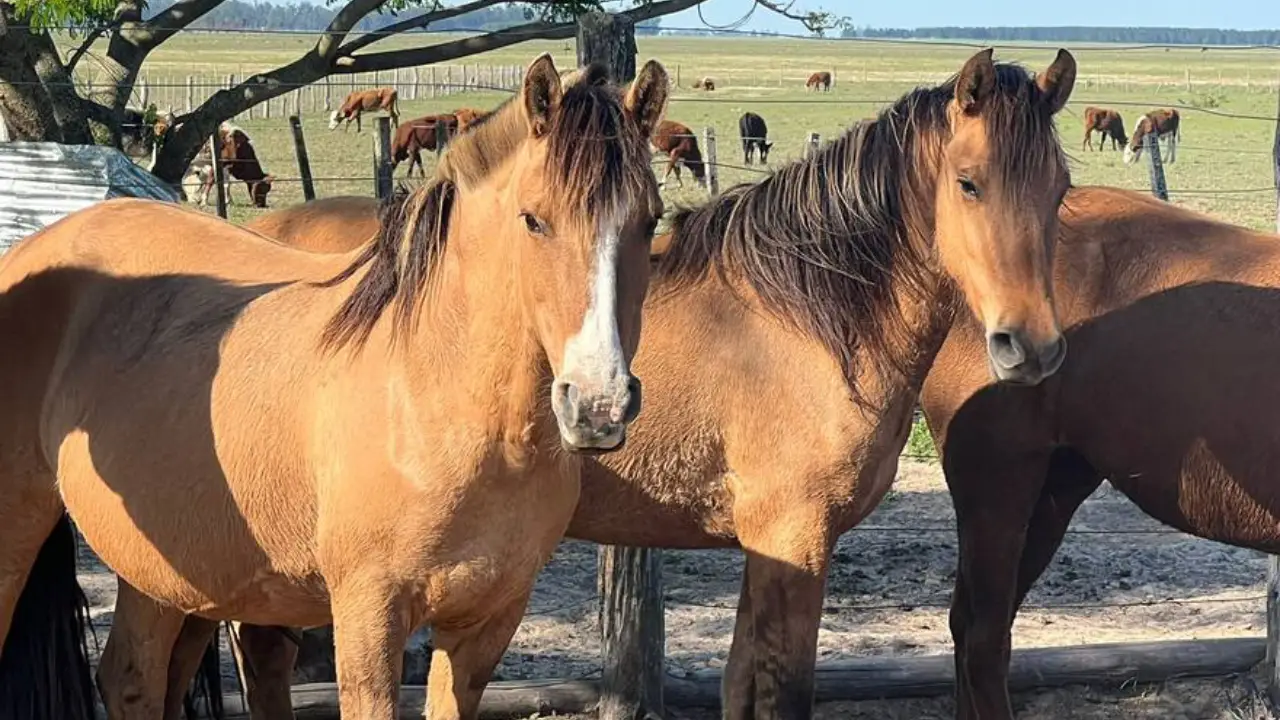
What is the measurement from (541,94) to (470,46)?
22.6 ft

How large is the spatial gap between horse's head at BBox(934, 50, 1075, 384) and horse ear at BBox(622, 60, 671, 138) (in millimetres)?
1038

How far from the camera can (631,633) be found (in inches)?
181

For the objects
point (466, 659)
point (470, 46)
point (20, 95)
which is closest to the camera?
point (466, 659)

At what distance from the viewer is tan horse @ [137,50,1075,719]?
341cm

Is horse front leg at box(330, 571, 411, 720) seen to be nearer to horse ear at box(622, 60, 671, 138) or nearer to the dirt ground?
horse ear at box(622, 60, 671, 138)

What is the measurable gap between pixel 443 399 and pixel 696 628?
2.86 m

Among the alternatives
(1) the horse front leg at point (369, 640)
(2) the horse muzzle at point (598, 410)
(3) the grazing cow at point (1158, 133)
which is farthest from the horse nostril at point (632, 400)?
(3) the grazing cow at point (1158, 133)

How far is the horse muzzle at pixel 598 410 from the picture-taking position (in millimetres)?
2299

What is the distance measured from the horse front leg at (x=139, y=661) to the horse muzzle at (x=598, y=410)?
1.75 m

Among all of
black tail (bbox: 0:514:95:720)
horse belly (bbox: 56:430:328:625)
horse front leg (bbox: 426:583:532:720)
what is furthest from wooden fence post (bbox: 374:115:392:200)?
horse front leg (bbox: 426:583:532:720)

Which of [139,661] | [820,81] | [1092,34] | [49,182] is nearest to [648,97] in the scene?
[139,661]

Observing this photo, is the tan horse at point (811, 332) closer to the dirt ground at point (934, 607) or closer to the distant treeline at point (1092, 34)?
the dirt ground at point (934, 607)

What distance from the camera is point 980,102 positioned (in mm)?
3436

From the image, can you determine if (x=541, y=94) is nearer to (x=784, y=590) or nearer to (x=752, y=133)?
(x=784, y=590)
